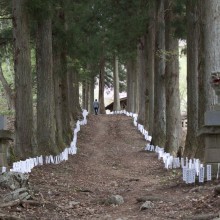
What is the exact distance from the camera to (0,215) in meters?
6.95

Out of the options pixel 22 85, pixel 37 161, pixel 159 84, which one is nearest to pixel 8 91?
pixel 159 84

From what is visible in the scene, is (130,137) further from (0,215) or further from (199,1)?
(0,215)

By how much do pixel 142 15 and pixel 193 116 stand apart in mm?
7847

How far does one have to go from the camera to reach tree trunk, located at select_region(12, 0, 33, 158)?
12.8m

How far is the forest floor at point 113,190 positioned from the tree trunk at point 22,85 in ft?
2.99

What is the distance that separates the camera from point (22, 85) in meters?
13.2

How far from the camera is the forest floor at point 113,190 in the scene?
7660 mm

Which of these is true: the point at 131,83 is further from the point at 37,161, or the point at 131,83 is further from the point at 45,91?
the point at 37,161

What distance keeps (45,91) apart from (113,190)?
19.0ft

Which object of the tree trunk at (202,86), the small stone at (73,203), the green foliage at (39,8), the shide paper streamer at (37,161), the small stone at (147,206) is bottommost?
the small stone at (73,203)

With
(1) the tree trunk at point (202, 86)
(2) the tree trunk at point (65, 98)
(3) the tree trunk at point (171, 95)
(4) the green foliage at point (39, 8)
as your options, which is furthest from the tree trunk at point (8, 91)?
(1) the tree trunk at point (202, 86)

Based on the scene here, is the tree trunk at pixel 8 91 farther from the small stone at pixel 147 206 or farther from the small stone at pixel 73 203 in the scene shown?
the small stone at pixel 147 206

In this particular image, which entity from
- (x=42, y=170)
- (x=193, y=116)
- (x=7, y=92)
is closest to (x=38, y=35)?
(x=42, y=170)

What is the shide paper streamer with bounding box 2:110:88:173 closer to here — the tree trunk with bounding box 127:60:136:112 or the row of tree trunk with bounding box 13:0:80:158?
the row of tree trunk with bounding box 13:0:80:158
